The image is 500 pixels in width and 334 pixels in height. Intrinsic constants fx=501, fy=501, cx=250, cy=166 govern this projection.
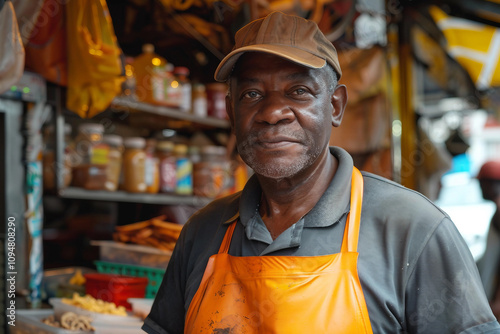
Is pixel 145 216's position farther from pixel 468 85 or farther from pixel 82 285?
pixel 468 85

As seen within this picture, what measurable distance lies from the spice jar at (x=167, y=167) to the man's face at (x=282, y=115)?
6.77 ft

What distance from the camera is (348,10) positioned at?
10.1ft

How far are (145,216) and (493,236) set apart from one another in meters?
2.39

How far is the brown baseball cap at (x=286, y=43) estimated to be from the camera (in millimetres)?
1187

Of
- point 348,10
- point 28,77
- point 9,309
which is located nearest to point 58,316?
point 9,309

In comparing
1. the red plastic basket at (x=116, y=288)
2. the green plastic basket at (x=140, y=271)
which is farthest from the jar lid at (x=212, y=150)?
the red plastic basket at (x=116, y=288)

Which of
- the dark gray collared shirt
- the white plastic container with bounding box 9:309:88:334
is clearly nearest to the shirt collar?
the dark gray collared shirt

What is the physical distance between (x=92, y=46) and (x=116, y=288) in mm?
1110

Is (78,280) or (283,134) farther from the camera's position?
(78,280)

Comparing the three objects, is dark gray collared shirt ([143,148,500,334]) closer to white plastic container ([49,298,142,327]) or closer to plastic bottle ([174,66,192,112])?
white plastic container ([49,298,142,327])

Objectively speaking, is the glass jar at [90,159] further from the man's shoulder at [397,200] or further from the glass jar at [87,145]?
the man's shoulder at [397,200]

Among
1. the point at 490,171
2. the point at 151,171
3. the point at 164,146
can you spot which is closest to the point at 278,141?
the point at 151,171

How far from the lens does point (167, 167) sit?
3291 millimetres

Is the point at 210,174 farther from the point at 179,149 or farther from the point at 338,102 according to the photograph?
the point at 338,102
